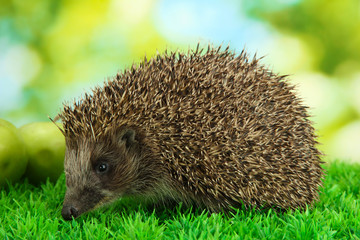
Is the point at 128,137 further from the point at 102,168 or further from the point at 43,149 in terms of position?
the point at 43,149

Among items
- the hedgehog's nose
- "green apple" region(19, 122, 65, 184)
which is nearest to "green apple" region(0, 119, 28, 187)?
"green apple" region(19, 122, 65, 184)

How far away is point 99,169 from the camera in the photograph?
3.58m

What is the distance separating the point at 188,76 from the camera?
3.62 m

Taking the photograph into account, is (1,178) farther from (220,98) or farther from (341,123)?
(341,123)

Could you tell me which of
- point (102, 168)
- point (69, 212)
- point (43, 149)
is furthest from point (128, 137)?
point (43, 149)

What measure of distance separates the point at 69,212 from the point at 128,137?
797 millimetres

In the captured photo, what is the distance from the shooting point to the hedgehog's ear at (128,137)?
3.57m

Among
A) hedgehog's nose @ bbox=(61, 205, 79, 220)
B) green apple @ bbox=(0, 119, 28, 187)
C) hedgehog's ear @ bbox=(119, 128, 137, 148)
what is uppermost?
hedgehog's ear @ bbox=(119, 128, 137, 148)

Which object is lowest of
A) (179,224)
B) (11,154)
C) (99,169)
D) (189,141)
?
(179,224)

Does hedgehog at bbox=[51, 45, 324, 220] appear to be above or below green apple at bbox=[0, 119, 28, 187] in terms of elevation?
above

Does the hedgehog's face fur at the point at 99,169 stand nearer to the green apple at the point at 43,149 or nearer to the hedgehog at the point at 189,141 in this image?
the hedgehog at the point at 189,141

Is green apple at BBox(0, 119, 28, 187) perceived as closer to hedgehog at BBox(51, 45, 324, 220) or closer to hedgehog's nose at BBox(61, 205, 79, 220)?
hedgehog at BBox(51, 45, 324, 220)

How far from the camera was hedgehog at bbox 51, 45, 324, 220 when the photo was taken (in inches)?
137

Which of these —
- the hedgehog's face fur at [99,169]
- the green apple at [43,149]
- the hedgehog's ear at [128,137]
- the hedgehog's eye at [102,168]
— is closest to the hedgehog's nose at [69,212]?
the hedgehog's face fur at [99,169]
